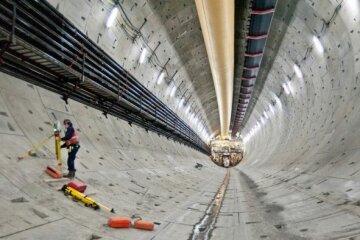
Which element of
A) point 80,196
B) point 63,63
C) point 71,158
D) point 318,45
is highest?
point 318,45

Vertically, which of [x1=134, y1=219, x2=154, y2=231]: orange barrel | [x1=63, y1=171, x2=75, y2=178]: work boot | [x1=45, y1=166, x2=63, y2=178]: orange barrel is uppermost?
[x1=63, y1=171, x2=75, y2=178]: work boot

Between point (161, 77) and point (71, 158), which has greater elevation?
point (161, 77)

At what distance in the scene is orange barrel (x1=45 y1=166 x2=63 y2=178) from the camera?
496cm

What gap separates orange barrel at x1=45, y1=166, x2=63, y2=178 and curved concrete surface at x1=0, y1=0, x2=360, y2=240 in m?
0.15

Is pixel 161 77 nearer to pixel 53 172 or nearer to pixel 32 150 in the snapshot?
pixel 32 150

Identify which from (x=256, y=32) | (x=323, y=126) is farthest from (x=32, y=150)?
(x=323, y=126)

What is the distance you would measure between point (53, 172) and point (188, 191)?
445 cm

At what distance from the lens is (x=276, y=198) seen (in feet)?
22.6

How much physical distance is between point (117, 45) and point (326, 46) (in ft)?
18.0

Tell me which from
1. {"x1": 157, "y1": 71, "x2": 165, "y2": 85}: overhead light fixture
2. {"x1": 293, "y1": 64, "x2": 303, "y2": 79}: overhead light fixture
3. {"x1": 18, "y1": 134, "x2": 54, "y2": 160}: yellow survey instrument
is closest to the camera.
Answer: {"x1": 18, "y1": 134, "x2": 54, "y2": 160}: yellow survey instrument

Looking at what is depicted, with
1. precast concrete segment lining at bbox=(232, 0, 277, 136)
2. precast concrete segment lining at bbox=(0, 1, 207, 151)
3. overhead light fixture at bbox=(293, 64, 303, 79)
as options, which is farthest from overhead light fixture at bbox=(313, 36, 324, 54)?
precast concrete segment lining at bbox=(0, 1, 207, 151)

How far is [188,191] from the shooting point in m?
Answer: 8.73

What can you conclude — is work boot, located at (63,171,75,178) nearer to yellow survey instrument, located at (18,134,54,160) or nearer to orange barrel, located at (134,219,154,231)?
yellow survey instrument, located at (18,134,54,160)

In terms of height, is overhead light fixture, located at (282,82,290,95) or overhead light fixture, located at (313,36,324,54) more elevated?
overhead light fixture, located at (282,82,290,95)
